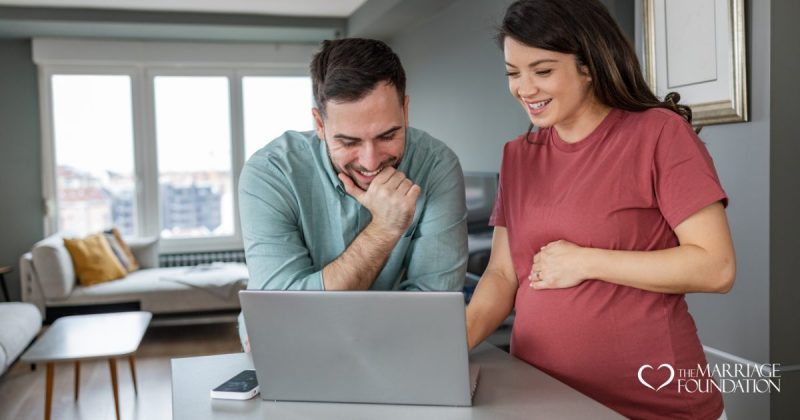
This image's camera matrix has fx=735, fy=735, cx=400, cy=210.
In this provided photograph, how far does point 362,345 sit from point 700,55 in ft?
6.20

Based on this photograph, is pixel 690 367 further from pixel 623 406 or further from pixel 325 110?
pixel 325 110

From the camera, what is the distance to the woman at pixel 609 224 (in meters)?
1.34

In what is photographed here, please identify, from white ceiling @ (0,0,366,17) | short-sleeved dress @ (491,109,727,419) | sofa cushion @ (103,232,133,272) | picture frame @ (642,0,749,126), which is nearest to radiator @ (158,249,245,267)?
sofa cushion @ (103,232,133,272)

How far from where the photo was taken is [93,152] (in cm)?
710

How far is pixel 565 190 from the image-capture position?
4.81ft

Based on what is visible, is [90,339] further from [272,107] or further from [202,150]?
[272,107]

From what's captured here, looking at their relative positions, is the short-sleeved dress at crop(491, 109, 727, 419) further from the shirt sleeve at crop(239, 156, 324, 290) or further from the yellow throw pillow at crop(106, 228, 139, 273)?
the yellow throw pillow at crop(106, 228, 139, 273)

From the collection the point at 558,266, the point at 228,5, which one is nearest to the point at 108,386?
the point at 228,5

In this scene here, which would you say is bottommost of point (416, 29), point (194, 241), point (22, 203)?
point (194, 241)

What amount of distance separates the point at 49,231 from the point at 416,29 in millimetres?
3937

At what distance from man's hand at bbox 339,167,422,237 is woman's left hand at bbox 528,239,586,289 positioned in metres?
0.30

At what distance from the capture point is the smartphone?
1.29 metres

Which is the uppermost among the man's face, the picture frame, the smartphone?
the picture frame

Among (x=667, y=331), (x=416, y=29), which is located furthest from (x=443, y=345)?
(x=416, y=29)
